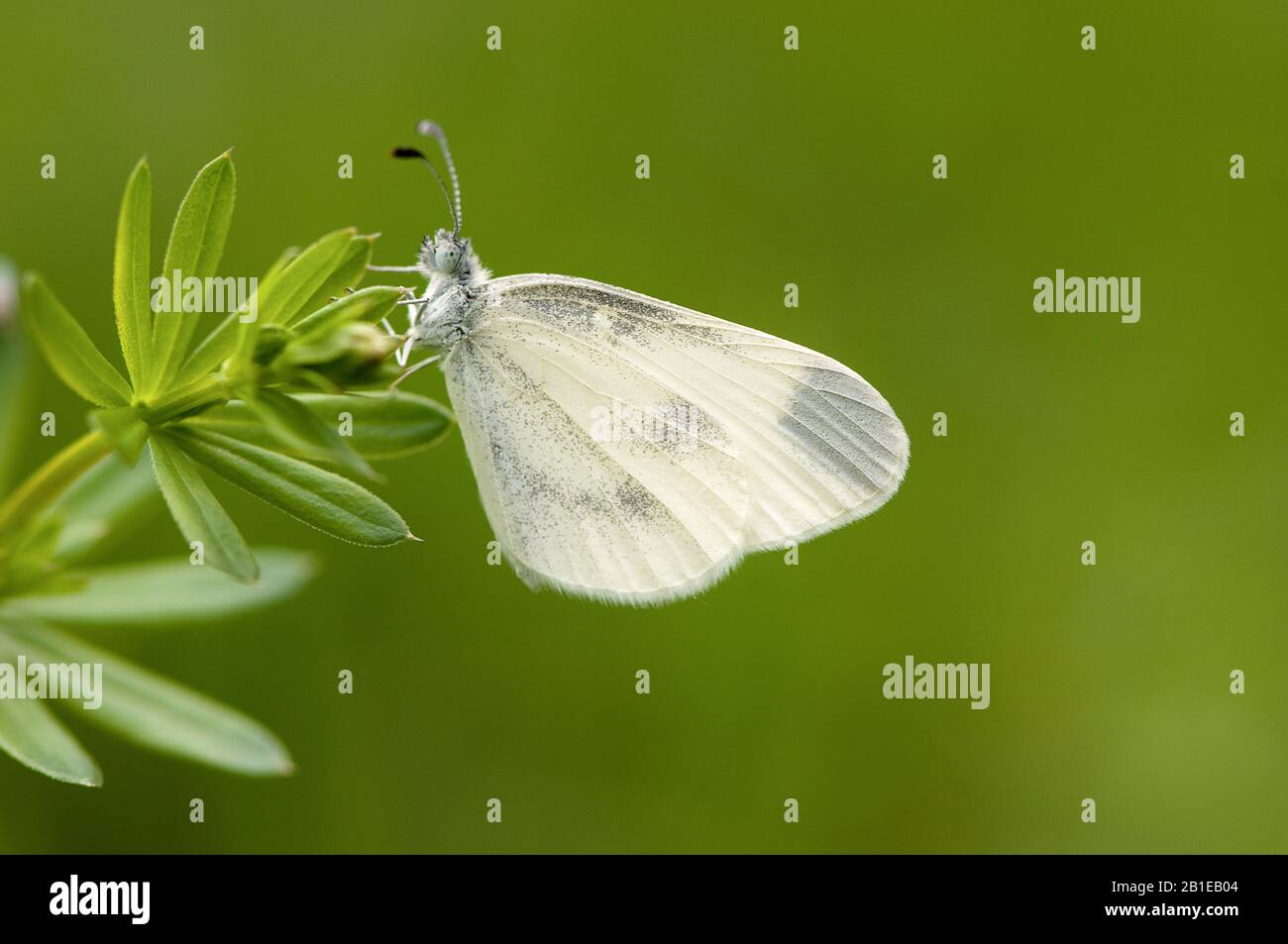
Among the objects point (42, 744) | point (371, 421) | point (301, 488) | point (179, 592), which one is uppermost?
point (371, 421)

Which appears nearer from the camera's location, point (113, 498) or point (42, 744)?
point (42, 744)

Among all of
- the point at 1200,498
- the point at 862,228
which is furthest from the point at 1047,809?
the point at 862,228

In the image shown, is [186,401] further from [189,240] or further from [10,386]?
[10,386]

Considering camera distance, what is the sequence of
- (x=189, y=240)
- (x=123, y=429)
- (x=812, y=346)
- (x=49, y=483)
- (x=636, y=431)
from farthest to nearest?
1. (x=812, y=346)
2. (x=636, y=431)
3. (x=189, y=240)
4. (x=49, y=483)
5. (x=123, y=429)

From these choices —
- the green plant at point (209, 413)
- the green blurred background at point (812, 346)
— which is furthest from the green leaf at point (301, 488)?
the green blurred background at point (812, 346)

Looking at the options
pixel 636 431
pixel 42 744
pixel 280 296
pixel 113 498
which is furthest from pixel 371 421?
pixel 636 431

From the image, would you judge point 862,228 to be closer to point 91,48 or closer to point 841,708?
point 841,708
